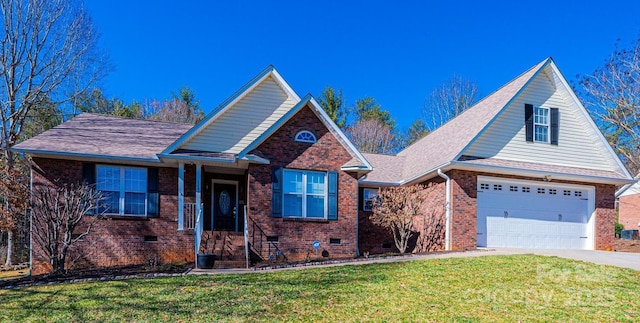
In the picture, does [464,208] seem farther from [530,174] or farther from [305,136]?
[305,136]

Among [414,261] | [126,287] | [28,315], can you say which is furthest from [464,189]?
[28,315]

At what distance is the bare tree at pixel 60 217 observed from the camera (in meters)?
10.3

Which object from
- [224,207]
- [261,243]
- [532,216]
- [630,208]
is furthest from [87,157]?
[630,208]

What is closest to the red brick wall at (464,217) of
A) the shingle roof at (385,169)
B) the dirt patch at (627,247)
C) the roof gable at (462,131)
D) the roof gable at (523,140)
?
the roof gable at (523,140)

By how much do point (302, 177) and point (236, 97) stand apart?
3.55 meters

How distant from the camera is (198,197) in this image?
42.3ft

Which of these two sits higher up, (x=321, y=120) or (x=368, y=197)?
(x=321, y=120)

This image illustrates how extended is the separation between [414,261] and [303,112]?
5.67 m

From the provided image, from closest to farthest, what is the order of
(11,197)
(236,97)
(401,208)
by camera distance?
(11,197), (236,97), (401,208)

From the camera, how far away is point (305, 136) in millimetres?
13289

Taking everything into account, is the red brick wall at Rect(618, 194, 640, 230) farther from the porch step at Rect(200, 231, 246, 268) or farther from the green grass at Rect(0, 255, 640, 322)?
the porch step at Rect(200, 231, 246, 268)

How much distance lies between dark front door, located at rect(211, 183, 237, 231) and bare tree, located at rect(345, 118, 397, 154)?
1930 cm

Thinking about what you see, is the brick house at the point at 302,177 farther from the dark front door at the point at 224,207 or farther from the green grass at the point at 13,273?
the green grass at the point at 13,273

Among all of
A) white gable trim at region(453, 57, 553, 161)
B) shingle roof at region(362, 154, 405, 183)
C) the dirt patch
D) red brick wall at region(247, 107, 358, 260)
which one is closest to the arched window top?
red brick wall at region(247, 107, 358, 260)
